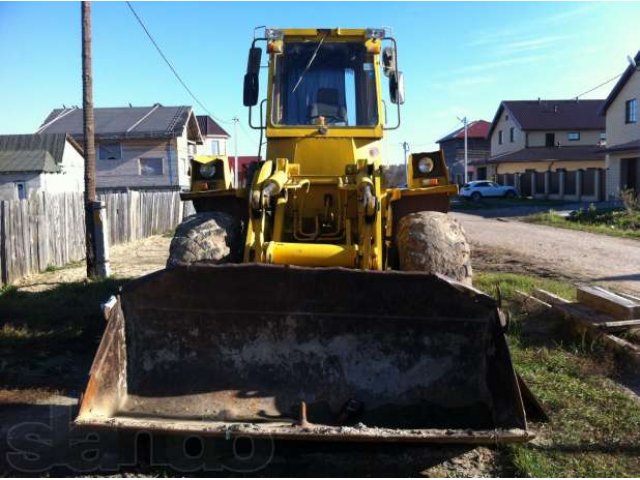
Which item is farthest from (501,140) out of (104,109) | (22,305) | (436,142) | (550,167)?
(22,305)

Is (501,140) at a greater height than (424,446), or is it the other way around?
(501,140)

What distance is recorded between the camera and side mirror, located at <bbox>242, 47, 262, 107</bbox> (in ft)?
22.9

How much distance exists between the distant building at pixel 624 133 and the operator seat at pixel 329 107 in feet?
94.9

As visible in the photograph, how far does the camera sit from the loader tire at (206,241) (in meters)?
5.78

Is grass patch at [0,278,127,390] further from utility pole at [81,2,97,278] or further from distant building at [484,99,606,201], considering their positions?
distant building at [484,99,606,201]

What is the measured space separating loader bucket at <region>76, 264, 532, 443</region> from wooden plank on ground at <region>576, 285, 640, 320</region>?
324cm

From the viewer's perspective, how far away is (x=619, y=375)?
612 cm

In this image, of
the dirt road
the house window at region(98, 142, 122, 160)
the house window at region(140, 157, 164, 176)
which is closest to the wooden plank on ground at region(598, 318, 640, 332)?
the dirt road

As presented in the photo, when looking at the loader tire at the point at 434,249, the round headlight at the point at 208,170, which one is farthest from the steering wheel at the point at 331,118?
the loader tire at the point at 434,249

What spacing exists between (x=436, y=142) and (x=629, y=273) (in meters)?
63.6

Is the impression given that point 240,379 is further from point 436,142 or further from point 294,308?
point 436,142

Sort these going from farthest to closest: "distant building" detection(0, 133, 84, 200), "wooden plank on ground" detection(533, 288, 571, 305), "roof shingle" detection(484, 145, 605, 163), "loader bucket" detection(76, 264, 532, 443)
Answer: "roof shingle" detection(484, 145, 605, 163) → "distant building" detection(0, 133, 84, 200) → "wooden plank on ground" detection(533, 288, 571, 305) → "loader bucket" detection(76, 264, 532, 443)

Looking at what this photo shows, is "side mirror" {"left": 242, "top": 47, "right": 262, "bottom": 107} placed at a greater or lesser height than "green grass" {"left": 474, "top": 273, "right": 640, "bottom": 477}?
greater

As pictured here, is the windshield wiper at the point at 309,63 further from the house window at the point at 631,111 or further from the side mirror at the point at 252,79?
the house window at the point at 631,111
